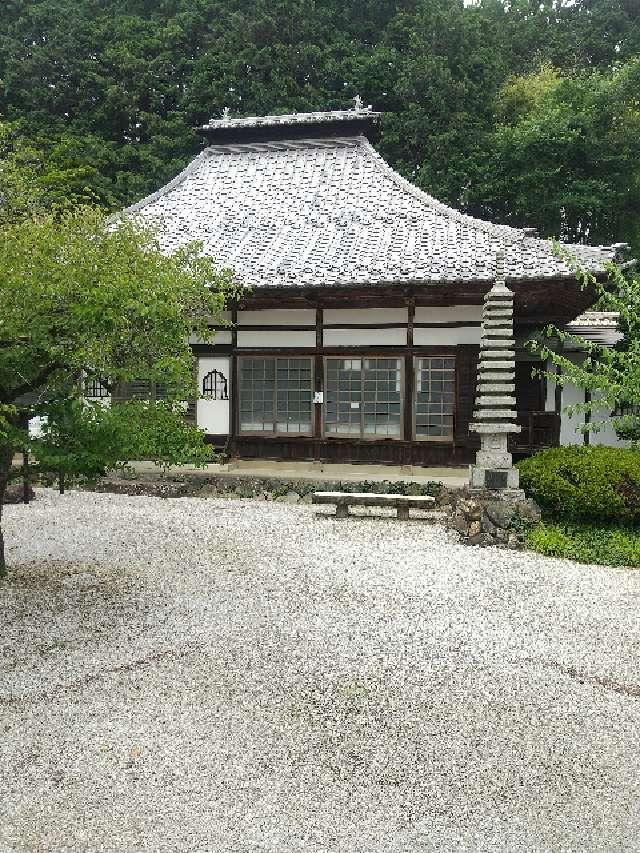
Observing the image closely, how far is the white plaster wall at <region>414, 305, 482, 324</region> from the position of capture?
1384cm

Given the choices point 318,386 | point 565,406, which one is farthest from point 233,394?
point 565,406

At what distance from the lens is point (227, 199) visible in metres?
18.0

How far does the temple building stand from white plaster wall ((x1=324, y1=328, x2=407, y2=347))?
0.02m

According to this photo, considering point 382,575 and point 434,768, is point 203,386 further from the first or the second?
point 434,768

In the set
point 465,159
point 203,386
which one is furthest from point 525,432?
point 465,159

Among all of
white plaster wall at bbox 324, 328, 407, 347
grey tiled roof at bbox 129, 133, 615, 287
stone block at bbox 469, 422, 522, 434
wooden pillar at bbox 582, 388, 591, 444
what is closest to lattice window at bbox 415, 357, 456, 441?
white plaster wall at bbox 324, 328, 407, 347

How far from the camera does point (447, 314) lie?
45.9ft

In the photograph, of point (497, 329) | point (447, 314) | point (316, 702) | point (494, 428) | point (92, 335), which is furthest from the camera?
point (447, 314)

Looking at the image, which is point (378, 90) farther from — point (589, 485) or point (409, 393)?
point (589, 485)

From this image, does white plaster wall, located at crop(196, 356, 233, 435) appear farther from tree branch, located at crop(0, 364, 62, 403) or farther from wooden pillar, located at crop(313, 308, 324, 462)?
tree branch, located at crop(0, 364, 62, 403)

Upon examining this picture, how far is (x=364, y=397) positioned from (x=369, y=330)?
1.38 meters

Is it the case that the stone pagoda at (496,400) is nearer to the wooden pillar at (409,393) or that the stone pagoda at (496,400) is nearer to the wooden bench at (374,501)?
the wooden bench at (374,501)

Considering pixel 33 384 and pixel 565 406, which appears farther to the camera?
pixel 565 406

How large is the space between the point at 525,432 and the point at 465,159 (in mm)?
17539
